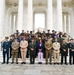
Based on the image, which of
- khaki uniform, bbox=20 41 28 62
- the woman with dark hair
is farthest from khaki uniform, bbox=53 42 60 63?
khaki uniform, bbox=20 41 28 62

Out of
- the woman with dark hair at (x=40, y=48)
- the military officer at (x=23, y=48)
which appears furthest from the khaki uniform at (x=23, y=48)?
the woman with dark hair at (x=40, y=48)

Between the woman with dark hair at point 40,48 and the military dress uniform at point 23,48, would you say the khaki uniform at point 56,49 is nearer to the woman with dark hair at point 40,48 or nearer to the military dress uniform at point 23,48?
the woman with dark hair at point 40,48

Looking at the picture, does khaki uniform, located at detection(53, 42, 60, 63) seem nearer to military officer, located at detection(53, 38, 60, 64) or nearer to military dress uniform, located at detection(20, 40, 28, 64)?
military officer, located at detection(53, 38, 60, 64)

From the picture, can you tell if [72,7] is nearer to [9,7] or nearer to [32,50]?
[9,7]

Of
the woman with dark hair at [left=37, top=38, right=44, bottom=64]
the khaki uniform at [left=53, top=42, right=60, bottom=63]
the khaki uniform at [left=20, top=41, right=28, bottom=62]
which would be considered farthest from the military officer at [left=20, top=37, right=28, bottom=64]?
the khaki uniform at [left=53, top=42, right=60, bottom=63]

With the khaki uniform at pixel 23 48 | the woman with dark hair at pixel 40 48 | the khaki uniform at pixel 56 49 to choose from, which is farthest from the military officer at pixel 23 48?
the khaki uniform at pixel 56 49

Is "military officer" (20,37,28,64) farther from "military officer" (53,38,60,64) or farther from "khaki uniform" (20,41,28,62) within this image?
"military officer" (53,38,60,64)

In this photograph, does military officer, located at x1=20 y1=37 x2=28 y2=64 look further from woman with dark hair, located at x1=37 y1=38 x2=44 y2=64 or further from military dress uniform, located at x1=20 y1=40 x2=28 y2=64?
woman with dark hair, located at x1=37 y1=38 x2=44 y2=64

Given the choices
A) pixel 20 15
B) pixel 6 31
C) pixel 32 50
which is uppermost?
pixel 20 15

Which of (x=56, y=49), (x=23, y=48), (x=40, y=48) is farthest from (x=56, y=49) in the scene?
(x=23, y=48)

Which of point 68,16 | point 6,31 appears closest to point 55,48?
point 6,31

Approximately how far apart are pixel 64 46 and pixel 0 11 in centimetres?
1513

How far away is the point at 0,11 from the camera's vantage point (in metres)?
27.2

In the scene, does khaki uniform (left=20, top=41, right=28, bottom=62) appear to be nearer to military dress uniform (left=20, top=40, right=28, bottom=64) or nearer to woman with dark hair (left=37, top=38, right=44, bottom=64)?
military dress uniform (left=20, top=40, right=28, bottom=64)
